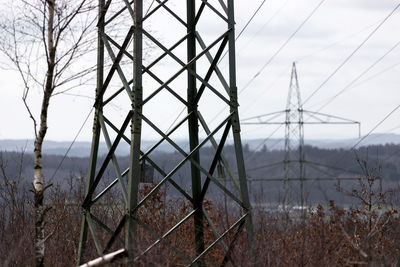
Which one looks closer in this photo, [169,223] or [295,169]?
[169,223]

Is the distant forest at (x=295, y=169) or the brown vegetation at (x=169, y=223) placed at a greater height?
the distant forest at (x=295, y=169)

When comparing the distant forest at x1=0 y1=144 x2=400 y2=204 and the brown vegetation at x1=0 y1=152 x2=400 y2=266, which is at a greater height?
the distant forest at x1=0 y1=144 x2=400 y2=204

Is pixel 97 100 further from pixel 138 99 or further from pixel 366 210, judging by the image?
pixel 366 210

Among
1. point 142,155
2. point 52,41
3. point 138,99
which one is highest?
point 52,41

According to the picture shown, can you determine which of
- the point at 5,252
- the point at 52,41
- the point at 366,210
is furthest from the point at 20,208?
the point at 366,210

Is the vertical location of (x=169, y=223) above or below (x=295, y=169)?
below

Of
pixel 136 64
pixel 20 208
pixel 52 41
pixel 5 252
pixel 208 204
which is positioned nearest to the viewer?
pixel 136 64

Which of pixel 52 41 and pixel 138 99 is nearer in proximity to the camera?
pixel 138 99

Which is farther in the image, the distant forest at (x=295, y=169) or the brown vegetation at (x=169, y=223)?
the brown vegetation at (x=169, y=223)

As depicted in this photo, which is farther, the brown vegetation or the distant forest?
the brown vegetation

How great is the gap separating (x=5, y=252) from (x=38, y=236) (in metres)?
2.50

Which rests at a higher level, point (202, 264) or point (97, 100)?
point (97, 100)

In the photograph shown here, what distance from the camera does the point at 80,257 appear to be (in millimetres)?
11875

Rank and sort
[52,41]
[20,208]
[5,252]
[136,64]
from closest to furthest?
[136,64] < [52,41] < [5,252] < [20,208]
